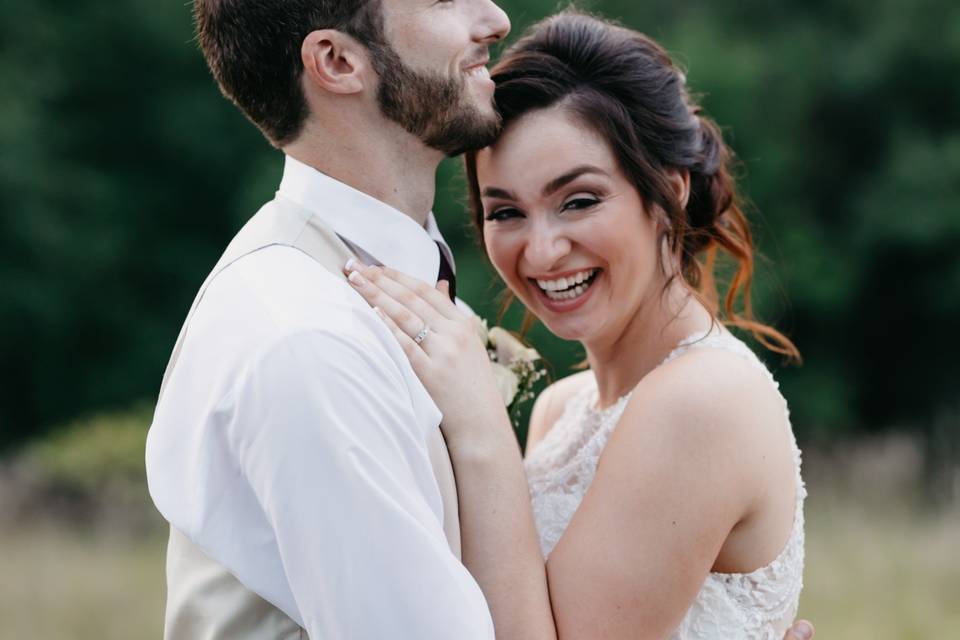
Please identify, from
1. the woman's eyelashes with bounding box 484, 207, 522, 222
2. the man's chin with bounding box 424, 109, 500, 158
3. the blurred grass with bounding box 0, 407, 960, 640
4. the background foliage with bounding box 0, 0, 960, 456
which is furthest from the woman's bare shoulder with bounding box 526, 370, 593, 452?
the background foliage with bounding box 0, 0, 960, 456

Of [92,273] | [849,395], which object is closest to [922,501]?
[849,395]

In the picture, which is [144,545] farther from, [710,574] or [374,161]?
[374,161]

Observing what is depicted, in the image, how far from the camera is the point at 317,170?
8.49ft

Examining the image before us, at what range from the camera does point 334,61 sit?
2553mm

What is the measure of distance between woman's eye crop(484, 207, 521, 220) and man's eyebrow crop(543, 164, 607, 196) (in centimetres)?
14

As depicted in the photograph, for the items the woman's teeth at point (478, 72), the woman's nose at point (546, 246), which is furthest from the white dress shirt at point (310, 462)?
the woman's nose at point (546, 246)

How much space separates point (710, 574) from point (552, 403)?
3.53 ft

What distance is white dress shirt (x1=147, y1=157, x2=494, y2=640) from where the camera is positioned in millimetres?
2092

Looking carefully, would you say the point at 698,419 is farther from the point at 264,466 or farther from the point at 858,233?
the point at 858,233

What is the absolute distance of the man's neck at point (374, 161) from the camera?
2596mm

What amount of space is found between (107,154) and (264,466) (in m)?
18.3

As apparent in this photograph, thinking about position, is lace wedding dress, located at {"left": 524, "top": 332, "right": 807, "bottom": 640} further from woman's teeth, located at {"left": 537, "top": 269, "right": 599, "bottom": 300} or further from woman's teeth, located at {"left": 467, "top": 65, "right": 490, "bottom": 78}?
woman's teeth, located at {"left": 467, "top": 65, "right": 490, "bottom": 78}

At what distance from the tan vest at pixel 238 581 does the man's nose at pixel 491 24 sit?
1.99ft

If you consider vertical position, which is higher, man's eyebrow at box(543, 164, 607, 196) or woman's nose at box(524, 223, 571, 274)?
man's eyebrow at box(543, 164, 607, 196)
